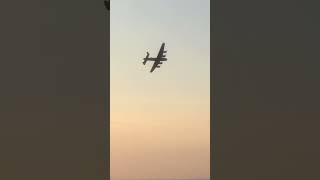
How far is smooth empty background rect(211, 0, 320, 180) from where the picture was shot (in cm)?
816

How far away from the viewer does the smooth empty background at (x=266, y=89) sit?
8.16 metres

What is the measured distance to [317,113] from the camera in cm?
834
